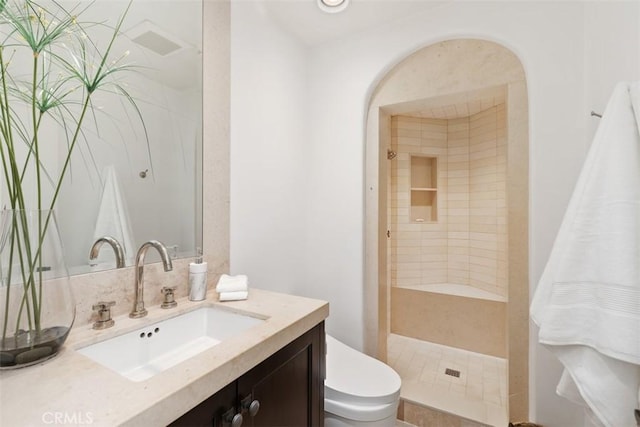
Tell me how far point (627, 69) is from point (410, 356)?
2271mm

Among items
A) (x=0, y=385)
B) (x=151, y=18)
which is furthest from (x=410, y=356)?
(x=151, y=18)

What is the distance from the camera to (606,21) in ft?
3.65

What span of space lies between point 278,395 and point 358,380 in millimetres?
600

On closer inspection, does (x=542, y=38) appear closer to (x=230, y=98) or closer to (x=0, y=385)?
(x=230, y=98)

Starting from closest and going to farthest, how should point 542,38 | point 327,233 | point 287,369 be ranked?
point 287,369
point 542,38
point 327,233

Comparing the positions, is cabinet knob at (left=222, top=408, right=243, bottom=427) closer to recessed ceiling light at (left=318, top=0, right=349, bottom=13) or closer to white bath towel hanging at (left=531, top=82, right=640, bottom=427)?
white bath towel hanging at (left=531, top=82, right=640, bottom=427)

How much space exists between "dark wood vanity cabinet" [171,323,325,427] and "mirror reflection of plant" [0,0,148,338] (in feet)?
1.49

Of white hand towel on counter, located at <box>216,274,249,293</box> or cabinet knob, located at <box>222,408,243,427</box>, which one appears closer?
cabinet knob, located at <box>222,408,243,427</box>

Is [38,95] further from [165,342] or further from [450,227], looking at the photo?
[450,227]

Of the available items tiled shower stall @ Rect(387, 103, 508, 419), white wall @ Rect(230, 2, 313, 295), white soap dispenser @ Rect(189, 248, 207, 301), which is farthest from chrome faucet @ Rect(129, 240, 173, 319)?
tiled shower stall @ Rect(387, 103, 508, 419)

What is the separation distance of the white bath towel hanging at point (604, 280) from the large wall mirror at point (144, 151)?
1313 mm

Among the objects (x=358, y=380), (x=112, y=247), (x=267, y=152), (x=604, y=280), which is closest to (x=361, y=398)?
(x=358, y=380)

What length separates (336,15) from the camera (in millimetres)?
1682

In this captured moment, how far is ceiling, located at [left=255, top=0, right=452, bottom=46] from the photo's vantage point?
1592 millimetres
